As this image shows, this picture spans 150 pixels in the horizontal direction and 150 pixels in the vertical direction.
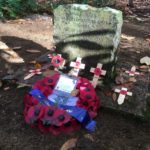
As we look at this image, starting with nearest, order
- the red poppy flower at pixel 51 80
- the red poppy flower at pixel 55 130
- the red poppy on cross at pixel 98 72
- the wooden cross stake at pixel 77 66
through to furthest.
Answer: the red poppy flower at pixel 55 130 → the red poppy flower at pixel 51 80 → the red poppy on cross at pixel 98 72 → the wooden cross stake at pixel 77 66

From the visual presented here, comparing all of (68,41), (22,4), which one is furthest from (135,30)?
(68,41)

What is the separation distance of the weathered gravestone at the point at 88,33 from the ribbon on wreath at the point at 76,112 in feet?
3.11

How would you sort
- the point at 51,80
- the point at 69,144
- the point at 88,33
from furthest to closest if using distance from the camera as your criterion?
1. the point at 88,33
2. the point at 51,80
3. the point at 69,144

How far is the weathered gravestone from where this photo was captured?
4.33 meters

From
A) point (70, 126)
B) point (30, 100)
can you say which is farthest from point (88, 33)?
point (70, 126)

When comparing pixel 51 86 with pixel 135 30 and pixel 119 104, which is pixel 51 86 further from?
pixel 135 30

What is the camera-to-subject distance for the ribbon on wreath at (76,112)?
3.72 m

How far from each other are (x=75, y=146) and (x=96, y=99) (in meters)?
0.67

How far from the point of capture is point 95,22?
4.42 meters

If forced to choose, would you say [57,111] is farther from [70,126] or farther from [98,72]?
[98,72]

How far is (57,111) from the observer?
366 cm

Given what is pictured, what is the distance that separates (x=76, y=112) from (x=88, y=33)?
1.22 meters

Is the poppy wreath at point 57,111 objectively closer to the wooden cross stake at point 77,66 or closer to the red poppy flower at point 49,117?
the red poppy flower at point 49,117

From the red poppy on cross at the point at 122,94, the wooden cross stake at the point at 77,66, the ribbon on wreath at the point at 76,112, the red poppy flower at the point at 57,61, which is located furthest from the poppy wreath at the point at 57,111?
the red poppy flower at the point at 57,61
